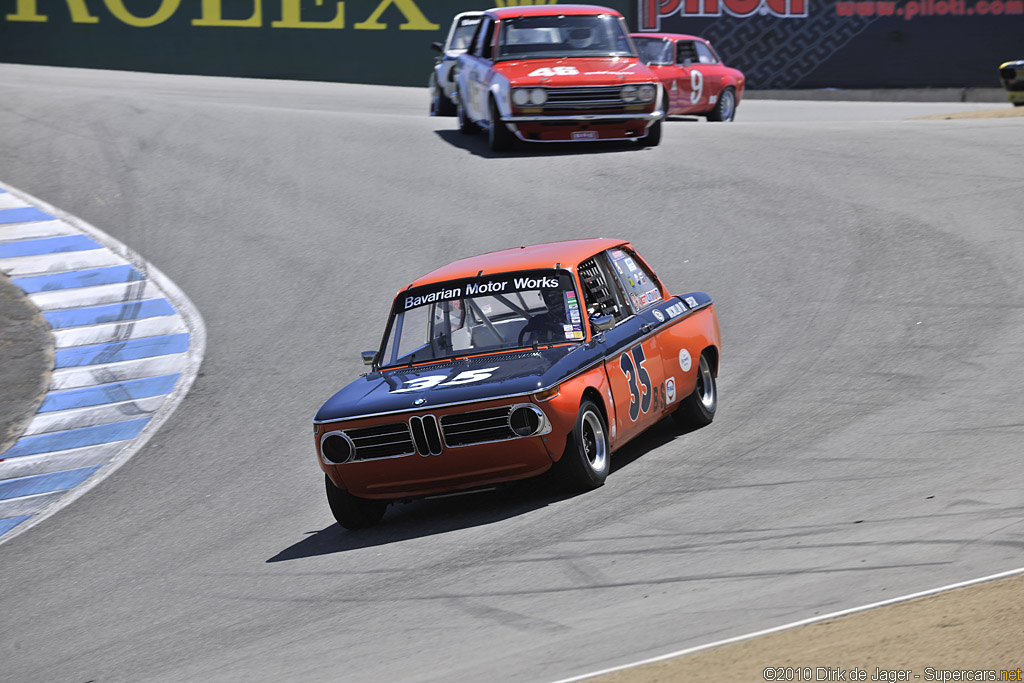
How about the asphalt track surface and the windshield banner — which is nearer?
the asphalt track surface

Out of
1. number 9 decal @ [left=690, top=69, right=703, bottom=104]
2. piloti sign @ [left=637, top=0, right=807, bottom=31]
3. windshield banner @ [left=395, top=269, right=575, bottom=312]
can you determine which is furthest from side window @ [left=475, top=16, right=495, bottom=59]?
piloti sign @ [left=637, top=0, right=807, bottom=31]

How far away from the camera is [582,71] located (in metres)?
15.9

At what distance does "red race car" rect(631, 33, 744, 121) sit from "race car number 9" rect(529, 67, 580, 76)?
6600 mm

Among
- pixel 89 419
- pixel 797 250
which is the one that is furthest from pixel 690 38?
pixel 89 419

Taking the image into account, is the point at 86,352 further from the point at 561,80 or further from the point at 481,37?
the point at 481,37

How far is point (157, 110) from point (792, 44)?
16219mm

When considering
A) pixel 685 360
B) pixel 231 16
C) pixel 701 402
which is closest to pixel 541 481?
pixel 685 360

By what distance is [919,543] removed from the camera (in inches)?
221

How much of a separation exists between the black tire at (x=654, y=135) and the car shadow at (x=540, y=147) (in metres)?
0.08

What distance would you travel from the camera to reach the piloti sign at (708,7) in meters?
29.5

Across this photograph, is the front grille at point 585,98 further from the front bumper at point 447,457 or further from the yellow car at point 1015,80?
the yellow car at point 1015,80

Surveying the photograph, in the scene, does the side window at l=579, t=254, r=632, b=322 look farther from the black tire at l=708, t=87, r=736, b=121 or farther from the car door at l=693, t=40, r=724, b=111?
the black tire at l=708, t=87, r=736, b=121

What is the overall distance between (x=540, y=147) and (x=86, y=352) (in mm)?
7431

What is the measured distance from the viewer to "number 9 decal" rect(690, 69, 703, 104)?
22.5 meters
